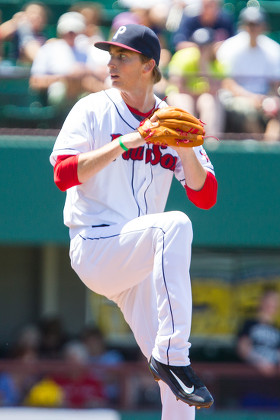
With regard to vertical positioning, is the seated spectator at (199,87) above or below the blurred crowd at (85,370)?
above

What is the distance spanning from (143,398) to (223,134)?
2548 mm

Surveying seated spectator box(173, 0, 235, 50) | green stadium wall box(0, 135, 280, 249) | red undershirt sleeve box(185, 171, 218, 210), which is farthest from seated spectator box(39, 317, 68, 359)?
red undershirt sleeve box(185, 171, 218, 210)

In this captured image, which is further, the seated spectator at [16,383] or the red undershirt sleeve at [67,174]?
the seated spectator at [16,383]

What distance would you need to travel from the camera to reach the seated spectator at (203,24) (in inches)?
334

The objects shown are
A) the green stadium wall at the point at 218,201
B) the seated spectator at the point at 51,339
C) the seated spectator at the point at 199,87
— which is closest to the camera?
the seated spectator at the point at 199,87

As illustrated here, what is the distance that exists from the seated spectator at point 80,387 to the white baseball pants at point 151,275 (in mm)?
3946

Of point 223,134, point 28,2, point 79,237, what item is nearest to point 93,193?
point 79,237

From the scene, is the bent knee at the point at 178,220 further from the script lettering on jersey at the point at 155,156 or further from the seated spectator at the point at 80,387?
the seated spectator at the point at 80,387

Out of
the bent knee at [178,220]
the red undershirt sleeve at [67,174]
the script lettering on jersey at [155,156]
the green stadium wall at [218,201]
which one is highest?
the script lettering on jersey at [155,156]

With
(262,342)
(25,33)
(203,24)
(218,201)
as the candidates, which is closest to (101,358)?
(262,342)

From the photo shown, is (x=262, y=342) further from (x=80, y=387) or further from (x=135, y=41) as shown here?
(x=135, y=41)

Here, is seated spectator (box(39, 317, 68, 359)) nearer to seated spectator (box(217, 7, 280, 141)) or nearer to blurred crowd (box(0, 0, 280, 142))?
blurred crowd (box(0, 0, 280, 142))

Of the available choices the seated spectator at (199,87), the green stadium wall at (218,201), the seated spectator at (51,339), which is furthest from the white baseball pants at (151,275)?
the seated spectator at (51,339)

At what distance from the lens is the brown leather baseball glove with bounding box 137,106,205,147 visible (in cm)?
407
